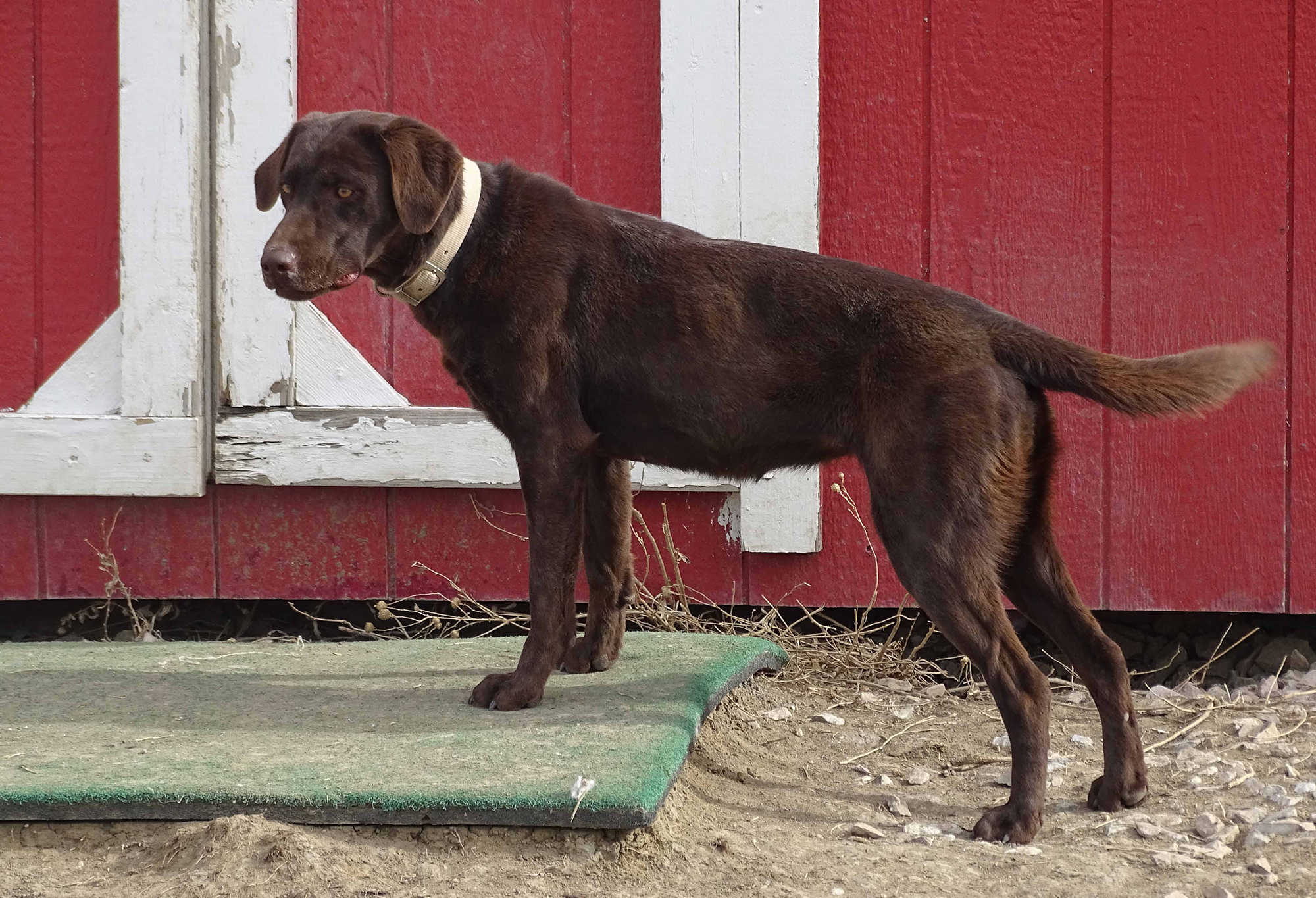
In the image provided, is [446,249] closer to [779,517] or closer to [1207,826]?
[779,517]

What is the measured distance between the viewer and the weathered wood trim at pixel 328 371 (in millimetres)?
4273

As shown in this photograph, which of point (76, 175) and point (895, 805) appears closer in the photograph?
point (895, 805)

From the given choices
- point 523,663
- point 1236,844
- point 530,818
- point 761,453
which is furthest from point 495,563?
point 1236,844

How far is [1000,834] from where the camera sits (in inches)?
105

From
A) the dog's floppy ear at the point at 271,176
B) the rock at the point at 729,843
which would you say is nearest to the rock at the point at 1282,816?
the rock at the point at 729,843

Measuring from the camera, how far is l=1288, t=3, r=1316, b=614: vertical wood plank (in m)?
4.00

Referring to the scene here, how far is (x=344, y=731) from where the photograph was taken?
2.93m

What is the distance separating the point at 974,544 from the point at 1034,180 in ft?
6.36

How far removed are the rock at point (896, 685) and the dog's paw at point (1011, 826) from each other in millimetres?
1450

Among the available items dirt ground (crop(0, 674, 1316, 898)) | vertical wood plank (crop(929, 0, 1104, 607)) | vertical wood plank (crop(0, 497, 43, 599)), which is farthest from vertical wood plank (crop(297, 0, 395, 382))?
dirt ground (crop(0, 674, 1316, 898))

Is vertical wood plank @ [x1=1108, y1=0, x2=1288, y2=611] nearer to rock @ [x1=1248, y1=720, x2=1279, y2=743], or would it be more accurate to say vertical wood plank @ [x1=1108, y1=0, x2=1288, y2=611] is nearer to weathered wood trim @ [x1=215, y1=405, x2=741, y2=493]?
rock @ [x1=1248, y1=720, x2=1279, y2=743]

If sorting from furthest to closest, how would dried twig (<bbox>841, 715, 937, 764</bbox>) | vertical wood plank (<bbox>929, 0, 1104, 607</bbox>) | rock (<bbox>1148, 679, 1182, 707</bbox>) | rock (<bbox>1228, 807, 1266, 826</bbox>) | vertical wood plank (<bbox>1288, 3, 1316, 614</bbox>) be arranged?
1. vertical wood plank (<bbox>929, 0, 1104, 607</bbox>)
2. vertical wood plank (<bbox>1288, 3, 1316, 614</bbox>)
3. rock (<bbox>1148, 679, 1182, 707</bbox>)
4. dried twig (<bbox>841, 715, 937, 764</bbox>)
5. rock (<bbox>1228, 807, 1266, 826</bbox>)

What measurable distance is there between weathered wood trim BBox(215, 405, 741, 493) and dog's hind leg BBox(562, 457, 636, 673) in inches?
31.1

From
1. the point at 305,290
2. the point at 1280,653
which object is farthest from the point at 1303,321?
the point at 305,290
